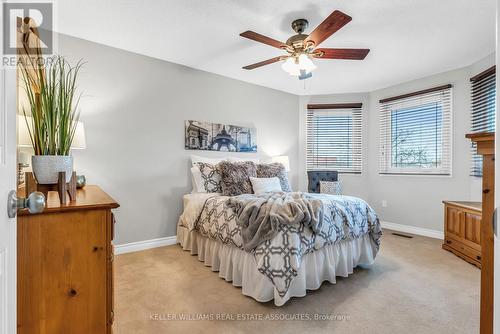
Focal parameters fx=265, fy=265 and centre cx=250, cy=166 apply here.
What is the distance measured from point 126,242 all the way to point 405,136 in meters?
4.37

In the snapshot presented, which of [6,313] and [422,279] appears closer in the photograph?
[6,313]

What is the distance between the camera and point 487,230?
88cm

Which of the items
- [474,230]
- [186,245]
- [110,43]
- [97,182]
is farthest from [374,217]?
[110,43]

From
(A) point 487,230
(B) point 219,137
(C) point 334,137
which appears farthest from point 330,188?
(A) point 487,230

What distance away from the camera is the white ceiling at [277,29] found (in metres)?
2.23

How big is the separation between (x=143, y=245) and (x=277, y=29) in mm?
2873

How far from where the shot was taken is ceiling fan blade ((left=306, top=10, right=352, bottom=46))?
1.86m

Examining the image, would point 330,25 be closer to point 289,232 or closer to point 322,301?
point 289,232

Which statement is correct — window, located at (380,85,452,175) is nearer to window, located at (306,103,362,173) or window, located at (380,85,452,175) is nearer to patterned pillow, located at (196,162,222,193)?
window, located at (306,103,362,173)

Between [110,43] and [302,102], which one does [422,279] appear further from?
[110,43]

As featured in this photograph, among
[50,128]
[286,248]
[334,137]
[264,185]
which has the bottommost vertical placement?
[286,248]

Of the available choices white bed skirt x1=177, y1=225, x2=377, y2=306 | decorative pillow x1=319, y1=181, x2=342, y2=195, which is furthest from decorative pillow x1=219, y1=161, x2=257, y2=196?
decorative pillow x1=319, y1=181, x2=342, y2=195

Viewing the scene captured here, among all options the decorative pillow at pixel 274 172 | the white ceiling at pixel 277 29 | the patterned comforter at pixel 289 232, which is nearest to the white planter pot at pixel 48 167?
the patterned comforter at pixel 289 232

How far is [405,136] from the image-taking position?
429cm
